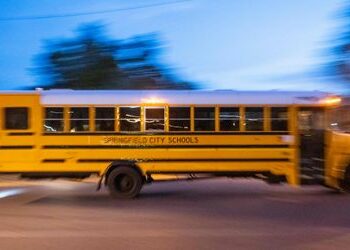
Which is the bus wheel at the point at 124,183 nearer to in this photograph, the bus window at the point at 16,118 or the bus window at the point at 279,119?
the bus window at the point at 16,118

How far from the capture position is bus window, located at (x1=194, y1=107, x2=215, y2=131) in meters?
14.0

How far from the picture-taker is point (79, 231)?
955 cm

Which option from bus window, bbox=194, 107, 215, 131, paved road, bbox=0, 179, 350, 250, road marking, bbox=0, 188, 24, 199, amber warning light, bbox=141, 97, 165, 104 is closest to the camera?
paved road, bbox=0, 179, 350, 250

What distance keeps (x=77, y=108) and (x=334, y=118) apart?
604 cm

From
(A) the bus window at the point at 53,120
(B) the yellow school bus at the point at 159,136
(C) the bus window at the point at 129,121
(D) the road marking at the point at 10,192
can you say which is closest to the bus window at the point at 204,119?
(B) the yellow school bus at the point at 159,136

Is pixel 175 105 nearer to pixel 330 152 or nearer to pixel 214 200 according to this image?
pixel 214 200

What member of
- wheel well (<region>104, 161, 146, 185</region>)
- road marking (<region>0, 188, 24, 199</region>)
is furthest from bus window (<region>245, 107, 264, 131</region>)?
road marking (<region>0, 188, 24, 199</region>)

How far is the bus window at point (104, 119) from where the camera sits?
14.1m

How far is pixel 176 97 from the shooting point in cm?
1402

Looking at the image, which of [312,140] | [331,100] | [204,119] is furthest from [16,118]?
[331,100]

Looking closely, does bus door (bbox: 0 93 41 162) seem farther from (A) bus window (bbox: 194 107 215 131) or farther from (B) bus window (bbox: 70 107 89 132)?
(A) bus window (bbox: 194 107 215 131)

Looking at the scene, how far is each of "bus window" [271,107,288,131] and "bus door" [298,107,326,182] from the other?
0.32 metres

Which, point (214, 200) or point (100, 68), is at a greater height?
point (100, 68)

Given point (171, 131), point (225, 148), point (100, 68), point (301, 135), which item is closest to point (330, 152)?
point (301, 135)
